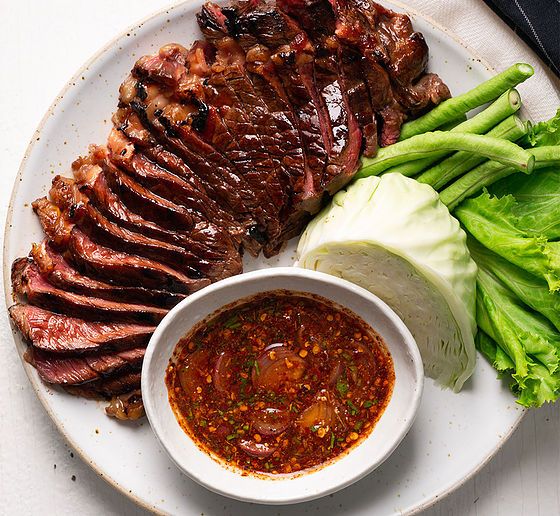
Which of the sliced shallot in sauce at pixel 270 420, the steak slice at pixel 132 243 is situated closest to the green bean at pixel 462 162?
the steak slice at pixel 132 243

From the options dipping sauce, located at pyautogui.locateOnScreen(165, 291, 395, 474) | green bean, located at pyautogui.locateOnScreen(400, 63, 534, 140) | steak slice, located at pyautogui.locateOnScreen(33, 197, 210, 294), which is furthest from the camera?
dipping sauce, located at pyautogui.locateOnScreen(165, 291, 395, 474)

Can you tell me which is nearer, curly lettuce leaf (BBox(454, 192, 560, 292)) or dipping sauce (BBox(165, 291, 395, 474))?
curly lettuce leaf (BBox(454, 192, 560, 292))

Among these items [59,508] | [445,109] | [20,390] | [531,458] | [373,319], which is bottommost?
[531,458]

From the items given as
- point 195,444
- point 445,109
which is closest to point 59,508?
point 195,444

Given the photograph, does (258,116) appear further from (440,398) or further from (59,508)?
(59,508)

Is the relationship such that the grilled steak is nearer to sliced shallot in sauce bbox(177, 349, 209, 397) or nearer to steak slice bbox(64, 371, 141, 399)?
steak slice bbox(64, 371, 141, 399)

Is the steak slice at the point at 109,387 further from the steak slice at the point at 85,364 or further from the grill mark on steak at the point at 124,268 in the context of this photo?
the grill mark on steak at the point at 124,268

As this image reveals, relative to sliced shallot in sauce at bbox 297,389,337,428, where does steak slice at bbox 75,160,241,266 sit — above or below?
above

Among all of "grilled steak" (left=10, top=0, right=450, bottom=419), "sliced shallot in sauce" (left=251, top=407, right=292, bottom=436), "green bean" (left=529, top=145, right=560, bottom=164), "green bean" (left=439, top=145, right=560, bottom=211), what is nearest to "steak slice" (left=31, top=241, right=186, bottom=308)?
"grilled steak" (left=10, top=0, right=450, bottom=419)
